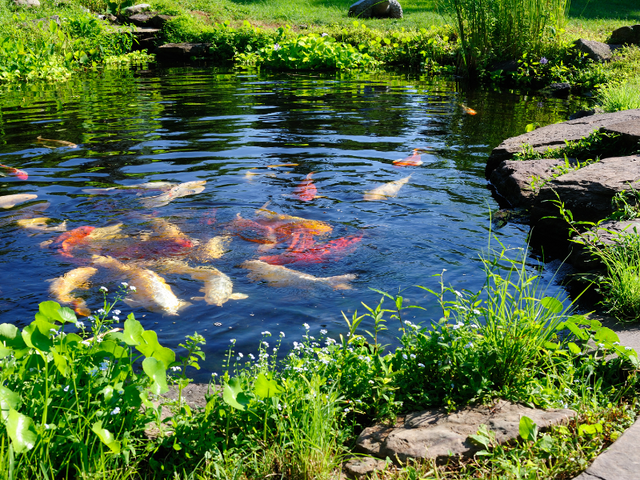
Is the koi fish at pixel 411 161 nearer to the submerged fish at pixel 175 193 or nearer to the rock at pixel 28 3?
the submerged fish at pixel 175 193

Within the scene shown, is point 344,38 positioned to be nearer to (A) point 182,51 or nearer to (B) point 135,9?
(A) point 182,51

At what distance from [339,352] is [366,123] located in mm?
8251

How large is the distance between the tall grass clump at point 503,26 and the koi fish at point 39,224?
470 inches

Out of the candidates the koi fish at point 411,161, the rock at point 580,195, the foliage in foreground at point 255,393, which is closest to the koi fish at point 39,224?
the foliage in foreground at point 255,393

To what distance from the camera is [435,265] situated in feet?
16.4

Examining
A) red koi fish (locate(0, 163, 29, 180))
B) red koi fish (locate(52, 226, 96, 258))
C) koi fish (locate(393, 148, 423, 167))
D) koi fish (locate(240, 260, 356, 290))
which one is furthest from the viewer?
koi fish (locate(393, 148, 423, 167))

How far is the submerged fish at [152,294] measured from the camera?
4.30 m

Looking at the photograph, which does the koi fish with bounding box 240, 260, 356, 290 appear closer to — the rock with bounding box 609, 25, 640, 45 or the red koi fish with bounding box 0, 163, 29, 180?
the red koi fish with bounding box 0, 163, 29, 180

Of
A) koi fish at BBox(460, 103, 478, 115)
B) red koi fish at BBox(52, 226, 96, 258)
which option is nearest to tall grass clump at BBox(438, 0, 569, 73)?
koi fish at BBox(460, 103, 478, 115)

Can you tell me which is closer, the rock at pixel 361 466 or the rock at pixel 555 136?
the rock at pixel 361 466

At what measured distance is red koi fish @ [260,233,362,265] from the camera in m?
5.10

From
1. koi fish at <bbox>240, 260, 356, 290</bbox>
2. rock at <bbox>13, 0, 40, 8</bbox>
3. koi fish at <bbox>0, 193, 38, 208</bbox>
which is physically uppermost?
rock at <bbox>13, 0, 40, 8</bbox>

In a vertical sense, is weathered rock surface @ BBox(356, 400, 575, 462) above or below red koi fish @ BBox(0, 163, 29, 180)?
below

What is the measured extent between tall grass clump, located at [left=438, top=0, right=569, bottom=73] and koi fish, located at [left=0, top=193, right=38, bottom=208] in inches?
459
